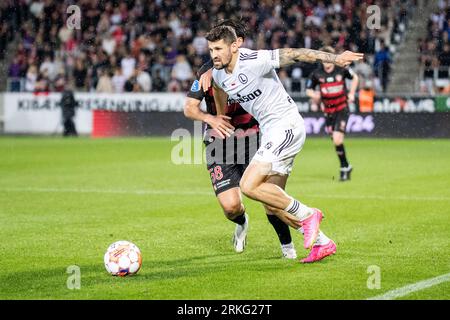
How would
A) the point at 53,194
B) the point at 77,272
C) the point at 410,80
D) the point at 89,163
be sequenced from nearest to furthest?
the point at 77,272
the point at 53,194
the point at 89,163
the point at 410,80

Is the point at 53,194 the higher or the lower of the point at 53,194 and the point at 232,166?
the lower

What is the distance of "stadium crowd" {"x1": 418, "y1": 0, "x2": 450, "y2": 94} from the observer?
2781 cm

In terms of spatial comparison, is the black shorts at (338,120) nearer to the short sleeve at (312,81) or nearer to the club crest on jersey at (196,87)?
the short sleeve at (312,81)

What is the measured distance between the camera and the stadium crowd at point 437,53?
27812mm

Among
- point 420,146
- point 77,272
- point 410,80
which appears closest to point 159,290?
point 77,272

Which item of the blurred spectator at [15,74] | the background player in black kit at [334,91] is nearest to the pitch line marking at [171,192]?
the background player in black kit at [334,91]

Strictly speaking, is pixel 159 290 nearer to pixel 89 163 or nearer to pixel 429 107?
pixel 89 163

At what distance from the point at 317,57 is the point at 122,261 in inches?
100

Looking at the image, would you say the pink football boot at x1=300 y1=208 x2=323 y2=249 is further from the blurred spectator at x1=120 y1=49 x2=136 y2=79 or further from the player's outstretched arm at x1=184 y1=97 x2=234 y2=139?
the blurred spectator at x1=120 y1=49 x2=136 y2=79

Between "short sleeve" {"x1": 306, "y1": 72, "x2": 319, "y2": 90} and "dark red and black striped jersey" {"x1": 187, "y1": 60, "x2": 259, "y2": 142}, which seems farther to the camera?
"short sleeve" {"x1": 306, "y1": 72, "x2": 319, "y2": 90}

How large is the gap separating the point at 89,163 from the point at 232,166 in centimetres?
1092

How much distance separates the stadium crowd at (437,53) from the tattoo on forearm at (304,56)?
1924 cm

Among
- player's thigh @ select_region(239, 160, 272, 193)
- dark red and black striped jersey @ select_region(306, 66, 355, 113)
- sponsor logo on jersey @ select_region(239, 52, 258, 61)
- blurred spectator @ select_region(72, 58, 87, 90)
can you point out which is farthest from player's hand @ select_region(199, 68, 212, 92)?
blurred spectator @ select_region(72, 58, 87, 90)

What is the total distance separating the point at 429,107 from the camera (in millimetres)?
25734
